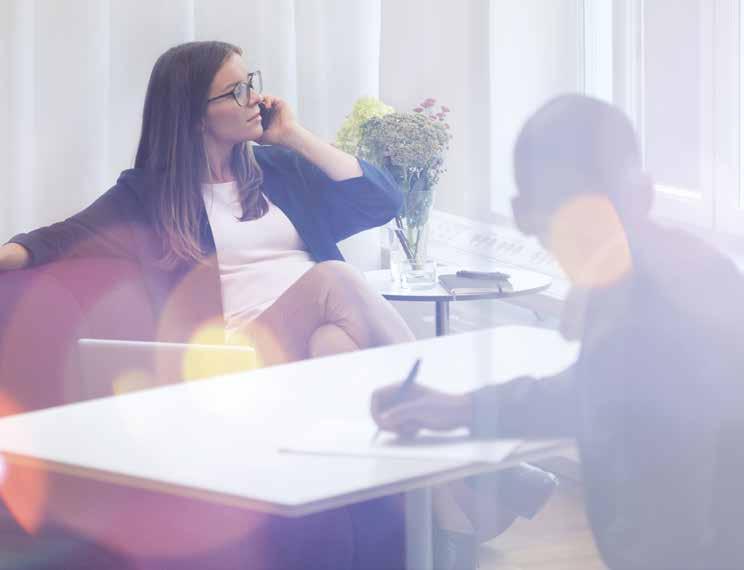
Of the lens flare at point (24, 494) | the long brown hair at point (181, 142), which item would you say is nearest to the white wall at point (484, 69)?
the long brown hair at point (181, 142)

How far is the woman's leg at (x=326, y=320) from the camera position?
68.3 inches

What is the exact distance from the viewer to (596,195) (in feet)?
3.12

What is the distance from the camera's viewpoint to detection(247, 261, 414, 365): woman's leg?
1.74 meters

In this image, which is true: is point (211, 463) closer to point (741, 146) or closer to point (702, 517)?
point (702, 517)

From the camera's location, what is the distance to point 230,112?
1.92 m

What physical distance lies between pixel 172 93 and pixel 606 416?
120 cm

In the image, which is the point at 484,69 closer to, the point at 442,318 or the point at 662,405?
the point at 442,318

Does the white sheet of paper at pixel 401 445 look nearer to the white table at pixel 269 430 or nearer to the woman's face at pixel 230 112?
the white table at pixel 269 430

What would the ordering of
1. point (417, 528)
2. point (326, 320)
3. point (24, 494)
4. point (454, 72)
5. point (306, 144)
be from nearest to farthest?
1. point (417, 528)
2. point (24, 494)
3. point (454, 72)
4. point (326, 320)
5. point (306, 144)

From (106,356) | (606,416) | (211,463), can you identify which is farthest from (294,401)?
(106,356)

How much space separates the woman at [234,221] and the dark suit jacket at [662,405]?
Answer: 77 centimetres

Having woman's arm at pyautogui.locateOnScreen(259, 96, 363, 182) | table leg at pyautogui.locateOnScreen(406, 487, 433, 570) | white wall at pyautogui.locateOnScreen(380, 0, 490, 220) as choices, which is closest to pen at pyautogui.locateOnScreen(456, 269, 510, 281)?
white wall at pyautogui.locateOnScreen(380, 0, 490, 220)

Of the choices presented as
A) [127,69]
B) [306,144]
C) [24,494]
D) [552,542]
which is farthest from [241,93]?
[552,542]

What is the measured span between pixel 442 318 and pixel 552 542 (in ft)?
2.01
